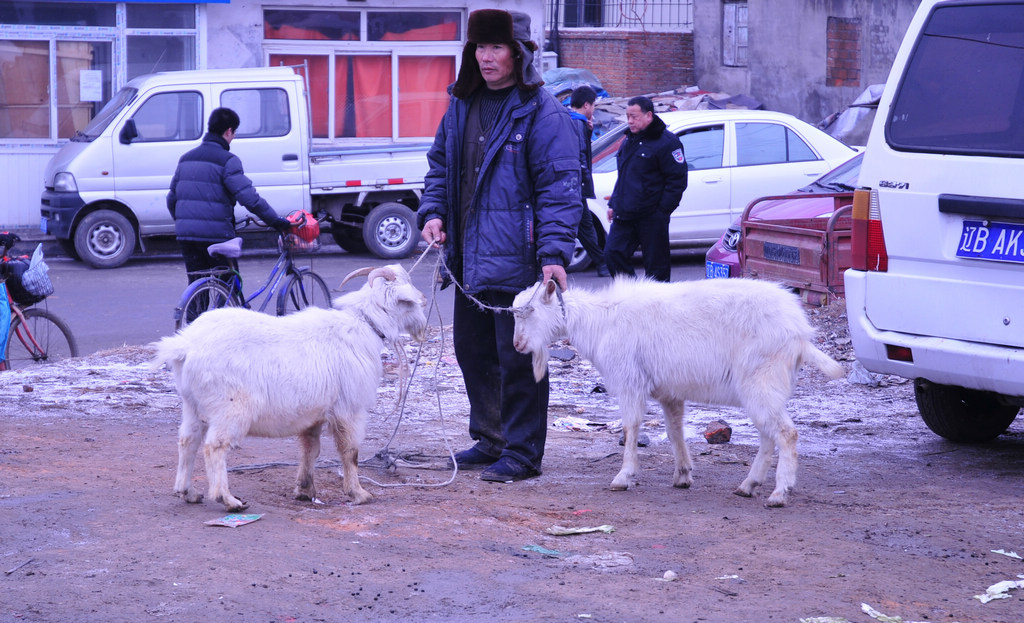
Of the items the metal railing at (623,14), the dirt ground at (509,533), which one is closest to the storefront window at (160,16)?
the metal railing at (623,14)

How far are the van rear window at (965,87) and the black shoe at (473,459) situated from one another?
258 cm

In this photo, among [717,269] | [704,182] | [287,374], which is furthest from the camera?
[704,182]

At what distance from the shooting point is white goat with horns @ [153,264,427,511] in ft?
16.2

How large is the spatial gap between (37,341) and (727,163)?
27.1ft

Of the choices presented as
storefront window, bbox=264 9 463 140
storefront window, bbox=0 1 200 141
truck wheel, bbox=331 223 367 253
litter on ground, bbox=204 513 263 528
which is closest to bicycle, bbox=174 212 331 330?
litter on ground, bbox=204 513 263 528

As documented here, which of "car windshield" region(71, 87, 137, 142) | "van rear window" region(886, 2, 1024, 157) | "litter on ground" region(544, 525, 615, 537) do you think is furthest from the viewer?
"car windshield" region(71, 87, 137, 142)

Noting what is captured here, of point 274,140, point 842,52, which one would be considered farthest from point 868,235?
point 842,52

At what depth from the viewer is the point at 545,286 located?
5.61 metres

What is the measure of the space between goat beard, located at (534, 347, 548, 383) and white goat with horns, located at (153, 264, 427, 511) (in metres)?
0.58

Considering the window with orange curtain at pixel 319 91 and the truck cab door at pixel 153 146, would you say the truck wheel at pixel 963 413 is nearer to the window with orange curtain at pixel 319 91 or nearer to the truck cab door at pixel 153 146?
the truck cab door at pixel 153 146

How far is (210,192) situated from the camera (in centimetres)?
931

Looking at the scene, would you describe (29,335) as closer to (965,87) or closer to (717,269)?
(717,269)

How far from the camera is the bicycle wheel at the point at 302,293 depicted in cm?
984

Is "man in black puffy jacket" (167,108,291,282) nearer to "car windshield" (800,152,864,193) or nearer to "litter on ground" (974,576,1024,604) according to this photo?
"car windshield" (800,152,864,193)
